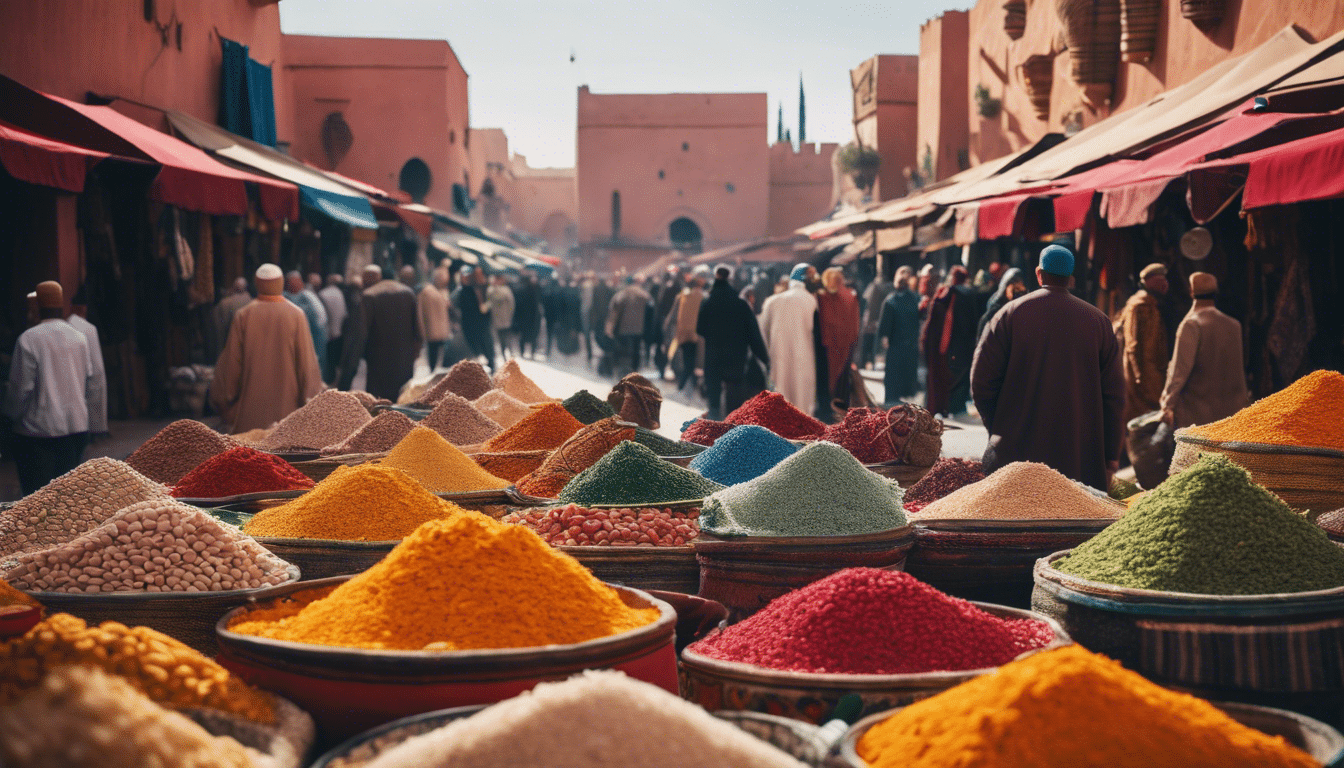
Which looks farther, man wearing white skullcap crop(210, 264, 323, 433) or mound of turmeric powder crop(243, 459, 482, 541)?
man wearing white skullcap crop(210, 264, 323, 433)

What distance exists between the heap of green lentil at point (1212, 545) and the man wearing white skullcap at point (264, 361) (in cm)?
550

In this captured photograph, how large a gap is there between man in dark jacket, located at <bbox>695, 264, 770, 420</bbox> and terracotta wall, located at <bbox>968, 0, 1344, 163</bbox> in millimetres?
4492

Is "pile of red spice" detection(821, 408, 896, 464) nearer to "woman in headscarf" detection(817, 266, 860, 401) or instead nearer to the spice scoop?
the spice scoop

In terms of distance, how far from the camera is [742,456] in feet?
12.8

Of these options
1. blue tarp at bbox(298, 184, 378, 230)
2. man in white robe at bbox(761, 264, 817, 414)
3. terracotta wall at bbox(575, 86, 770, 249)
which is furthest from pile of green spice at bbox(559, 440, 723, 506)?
terracotta wall at bbox(575, 86, 770, 249)

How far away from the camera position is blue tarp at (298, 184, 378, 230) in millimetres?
10516

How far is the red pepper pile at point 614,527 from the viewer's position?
2.88 metres

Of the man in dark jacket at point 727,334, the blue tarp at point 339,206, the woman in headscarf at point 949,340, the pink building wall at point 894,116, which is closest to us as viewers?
the man in dark jacket at point 727,334

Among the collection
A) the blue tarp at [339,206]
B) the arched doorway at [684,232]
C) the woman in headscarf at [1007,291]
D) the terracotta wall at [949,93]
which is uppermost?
the terracotta wall at [949,93]

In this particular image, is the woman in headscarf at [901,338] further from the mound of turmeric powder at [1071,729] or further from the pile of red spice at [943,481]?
the mound of turmeric powder at [1071,729]

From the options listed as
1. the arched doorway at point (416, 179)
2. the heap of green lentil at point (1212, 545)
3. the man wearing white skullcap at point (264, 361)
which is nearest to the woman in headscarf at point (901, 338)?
the man wearing white skullcap at point (264, 361)

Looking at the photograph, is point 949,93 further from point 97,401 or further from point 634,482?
point 634,482

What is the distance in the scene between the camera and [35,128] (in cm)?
787

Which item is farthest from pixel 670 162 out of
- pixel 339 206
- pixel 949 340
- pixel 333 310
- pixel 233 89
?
pixel 949 340
